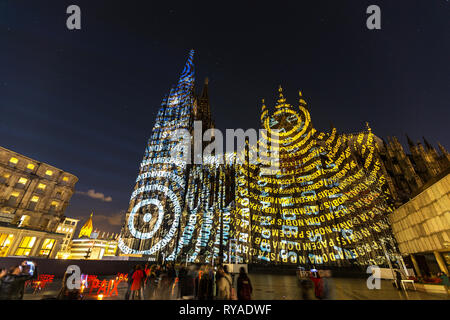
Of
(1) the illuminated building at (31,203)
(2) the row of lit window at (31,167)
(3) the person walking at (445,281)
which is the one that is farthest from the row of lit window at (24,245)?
(3) the person walking at (445,281)

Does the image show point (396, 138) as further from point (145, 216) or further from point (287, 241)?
point (145, 216)

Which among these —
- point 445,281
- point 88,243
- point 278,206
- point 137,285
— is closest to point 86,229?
point 88,243

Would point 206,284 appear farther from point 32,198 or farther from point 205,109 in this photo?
point 205,109

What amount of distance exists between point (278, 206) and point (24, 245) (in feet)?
124

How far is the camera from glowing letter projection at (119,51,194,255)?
34219 mm

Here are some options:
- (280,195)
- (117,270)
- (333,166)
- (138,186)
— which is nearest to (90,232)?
(138,186)

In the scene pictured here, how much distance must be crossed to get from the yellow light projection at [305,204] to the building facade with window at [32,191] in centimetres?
3422

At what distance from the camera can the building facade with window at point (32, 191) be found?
3013 cm

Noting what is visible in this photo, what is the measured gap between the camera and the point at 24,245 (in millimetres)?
26484

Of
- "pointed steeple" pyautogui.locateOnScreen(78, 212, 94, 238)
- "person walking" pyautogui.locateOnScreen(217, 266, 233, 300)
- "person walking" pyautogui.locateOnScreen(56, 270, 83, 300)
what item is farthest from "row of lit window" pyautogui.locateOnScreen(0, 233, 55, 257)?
"pointed steeple" pyautogui.locateOnScreen(78, 212, 94, 238)

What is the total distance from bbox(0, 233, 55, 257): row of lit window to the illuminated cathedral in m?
10.5

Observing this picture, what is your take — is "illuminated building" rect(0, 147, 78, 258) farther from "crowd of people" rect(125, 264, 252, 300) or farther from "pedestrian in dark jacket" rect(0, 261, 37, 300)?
"crowd of people" rect(125, 264, 252, 300)

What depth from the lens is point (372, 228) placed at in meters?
27.0

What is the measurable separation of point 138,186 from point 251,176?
24.9m
